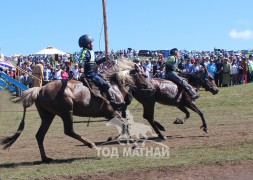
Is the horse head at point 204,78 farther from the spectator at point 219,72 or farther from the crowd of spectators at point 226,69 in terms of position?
the spectator at point 219,72

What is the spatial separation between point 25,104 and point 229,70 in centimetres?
2145

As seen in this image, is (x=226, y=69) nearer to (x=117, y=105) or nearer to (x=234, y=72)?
(x=234, y=72)

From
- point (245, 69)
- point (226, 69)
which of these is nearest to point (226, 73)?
point (226, 69)

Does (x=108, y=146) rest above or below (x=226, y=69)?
below

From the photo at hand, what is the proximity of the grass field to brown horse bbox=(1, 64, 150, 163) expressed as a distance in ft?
1.14

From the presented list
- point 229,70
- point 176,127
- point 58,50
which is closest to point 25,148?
point 176,127

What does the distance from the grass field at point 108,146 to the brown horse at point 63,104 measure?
0.35 metres

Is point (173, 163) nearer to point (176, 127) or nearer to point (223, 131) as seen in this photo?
point (223, 131)

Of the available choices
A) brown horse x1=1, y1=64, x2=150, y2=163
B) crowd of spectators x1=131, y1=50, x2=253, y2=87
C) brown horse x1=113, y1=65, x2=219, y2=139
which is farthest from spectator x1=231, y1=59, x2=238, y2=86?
brown horse x1=1, y1=64, x2=150, y2=163

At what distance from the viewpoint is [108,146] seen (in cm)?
1188

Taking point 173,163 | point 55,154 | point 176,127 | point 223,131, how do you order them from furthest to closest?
point 176,127 → point 223,131 → point 55,154 → point 173,163

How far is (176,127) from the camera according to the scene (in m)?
15.2

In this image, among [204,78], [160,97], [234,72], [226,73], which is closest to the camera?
[160,97]

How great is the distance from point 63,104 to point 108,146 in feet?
6.98
